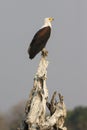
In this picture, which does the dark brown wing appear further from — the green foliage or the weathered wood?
the green foliage

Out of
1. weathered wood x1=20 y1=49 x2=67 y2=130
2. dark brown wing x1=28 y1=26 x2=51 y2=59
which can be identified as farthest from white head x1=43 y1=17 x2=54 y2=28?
weathered wood x1=20 y1=49 x2=67 y2=130

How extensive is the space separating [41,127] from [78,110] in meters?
49.5

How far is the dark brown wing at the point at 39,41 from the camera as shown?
16.7 metres

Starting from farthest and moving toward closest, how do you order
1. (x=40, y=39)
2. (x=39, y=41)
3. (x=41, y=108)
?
1. (x=40, y=39)
2. (x=39, y=41)
3. (x=41, y=108)

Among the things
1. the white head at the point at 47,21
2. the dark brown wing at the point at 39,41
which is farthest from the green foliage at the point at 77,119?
the white head at the point at 47,21

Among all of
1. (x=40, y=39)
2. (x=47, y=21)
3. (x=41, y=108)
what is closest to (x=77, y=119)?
(x=40, y=39)

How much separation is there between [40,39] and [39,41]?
15 centimetres

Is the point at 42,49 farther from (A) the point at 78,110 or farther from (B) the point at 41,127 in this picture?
(A) the point at 78,110

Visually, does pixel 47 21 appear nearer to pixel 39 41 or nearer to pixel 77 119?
pixel 39 41

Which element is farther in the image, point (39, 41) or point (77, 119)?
point (77, 119)

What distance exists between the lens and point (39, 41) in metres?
17.0

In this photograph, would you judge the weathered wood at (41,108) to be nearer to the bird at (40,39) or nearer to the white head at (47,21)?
the bird at (40,39)

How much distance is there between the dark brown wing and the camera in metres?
16.7

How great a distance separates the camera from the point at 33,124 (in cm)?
1533
